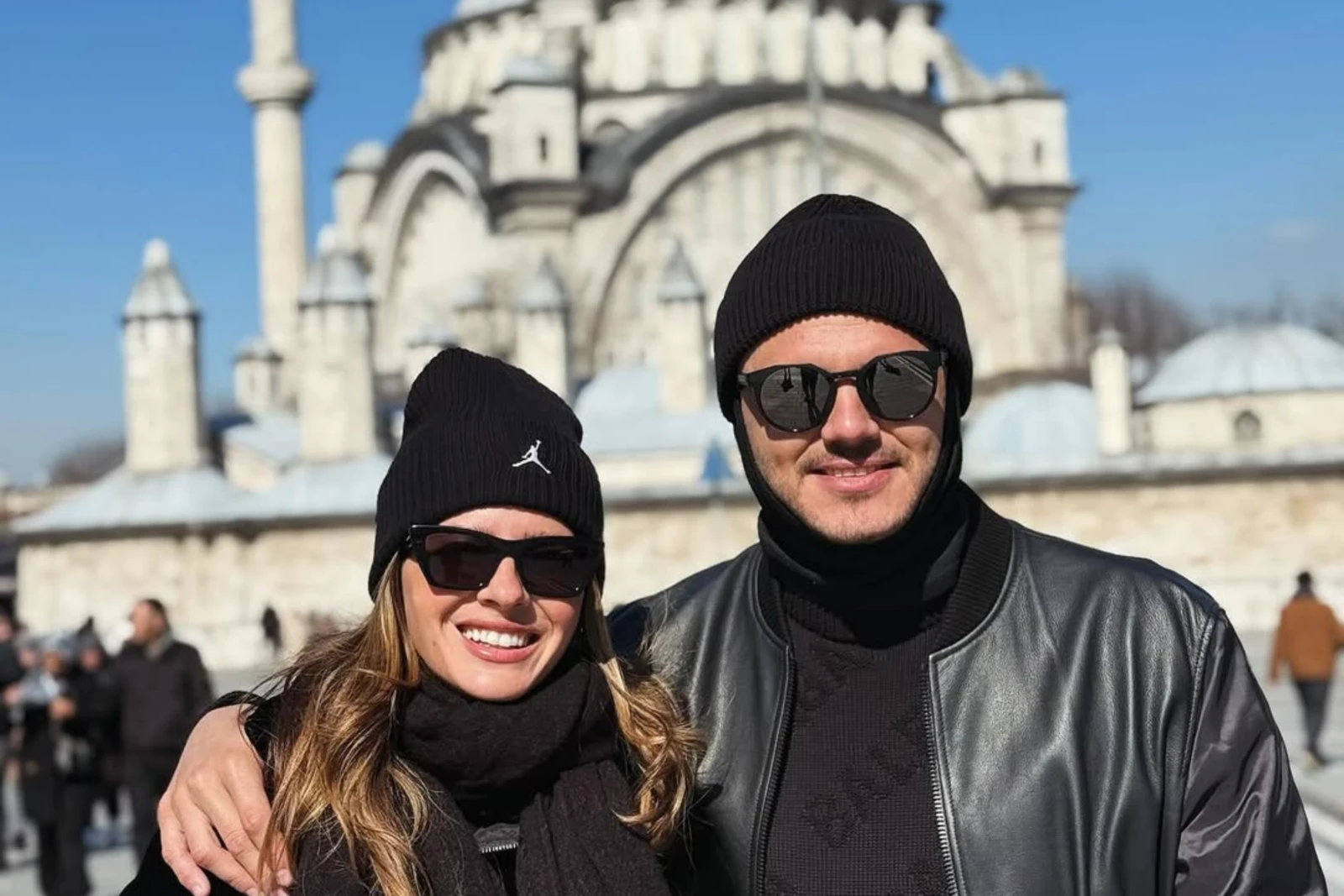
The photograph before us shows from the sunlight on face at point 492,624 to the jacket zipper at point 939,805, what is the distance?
456mm

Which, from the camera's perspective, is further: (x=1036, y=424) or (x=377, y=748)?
(x=1036, y=424)

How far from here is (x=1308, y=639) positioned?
12.4 metres

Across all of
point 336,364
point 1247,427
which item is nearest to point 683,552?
point 336,364

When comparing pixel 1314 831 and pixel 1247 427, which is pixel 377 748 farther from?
pixel 1247 427

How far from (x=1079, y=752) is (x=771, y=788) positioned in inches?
15.1

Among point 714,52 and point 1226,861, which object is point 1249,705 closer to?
point 1226,861

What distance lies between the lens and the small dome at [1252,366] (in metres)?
28.0

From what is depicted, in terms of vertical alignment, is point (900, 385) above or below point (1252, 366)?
below

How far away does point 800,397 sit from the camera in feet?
8.70

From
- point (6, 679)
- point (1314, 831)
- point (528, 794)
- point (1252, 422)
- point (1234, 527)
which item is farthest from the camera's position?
point (1252, 422)

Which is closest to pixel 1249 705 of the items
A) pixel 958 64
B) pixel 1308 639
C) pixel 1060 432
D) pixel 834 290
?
pixel 834 290

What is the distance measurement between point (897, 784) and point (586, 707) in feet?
1.35

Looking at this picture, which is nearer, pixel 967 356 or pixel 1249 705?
pixel 1249 705

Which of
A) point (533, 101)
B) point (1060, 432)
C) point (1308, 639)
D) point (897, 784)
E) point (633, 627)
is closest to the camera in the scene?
point (897, 784)
